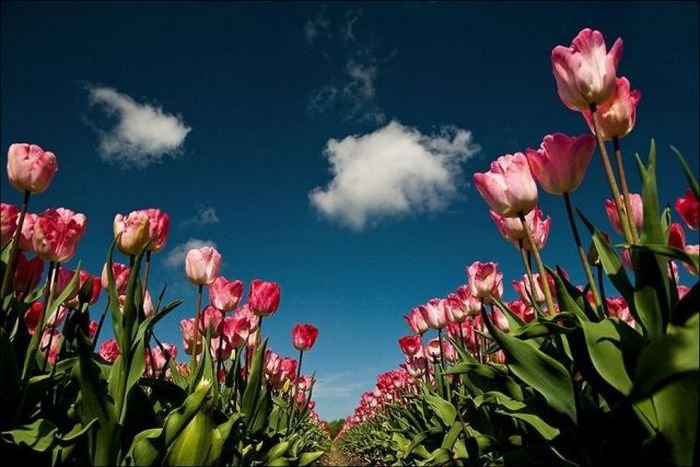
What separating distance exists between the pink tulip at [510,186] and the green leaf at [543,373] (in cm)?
80

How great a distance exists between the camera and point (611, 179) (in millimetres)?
2240

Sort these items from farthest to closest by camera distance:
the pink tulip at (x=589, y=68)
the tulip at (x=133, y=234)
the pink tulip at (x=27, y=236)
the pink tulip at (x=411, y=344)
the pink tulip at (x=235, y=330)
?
the pink tulip at (x=411, y=344) < the pink tulip at (x=235, y=330) < the tulip at (x=133, y=234) < the pink tulip at (x=27, y=236) < the pink tulip at (x=589, y=68)

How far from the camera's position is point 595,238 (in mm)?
2242

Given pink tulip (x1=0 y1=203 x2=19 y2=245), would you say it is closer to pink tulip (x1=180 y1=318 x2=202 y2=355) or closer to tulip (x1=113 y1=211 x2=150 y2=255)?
tulip (x1=113 y1=211 x2=150 y2=255)

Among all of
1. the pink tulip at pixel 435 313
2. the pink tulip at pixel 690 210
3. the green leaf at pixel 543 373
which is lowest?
the green leaf at pixel 543 373

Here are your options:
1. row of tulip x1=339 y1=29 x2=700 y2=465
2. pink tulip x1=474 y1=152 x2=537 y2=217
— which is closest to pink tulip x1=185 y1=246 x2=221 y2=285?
row of tulip x1=339 y1=29 x2=700 y2=465

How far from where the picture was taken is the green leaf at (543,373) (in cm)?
211

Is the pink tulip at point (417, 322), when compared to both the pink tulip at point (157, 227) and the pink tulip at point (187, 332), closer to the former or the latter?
the pink tulip at point (187, 332)

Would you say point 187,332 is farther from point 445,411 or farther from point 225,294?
point 445,411

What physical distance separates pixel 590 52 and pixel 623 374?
4.82 ft

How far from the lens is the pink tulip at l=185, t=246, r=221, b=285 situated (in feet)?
12.4

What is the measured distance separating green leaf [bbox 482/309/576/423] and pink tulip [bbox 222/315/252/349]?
2983mm

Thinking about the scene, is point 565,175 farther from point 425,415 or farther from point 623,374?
point 425,415

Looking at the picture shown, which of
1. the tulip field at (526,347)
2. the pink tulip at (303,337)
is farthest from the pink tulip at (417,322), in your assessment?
the tulip field at (526,347)
